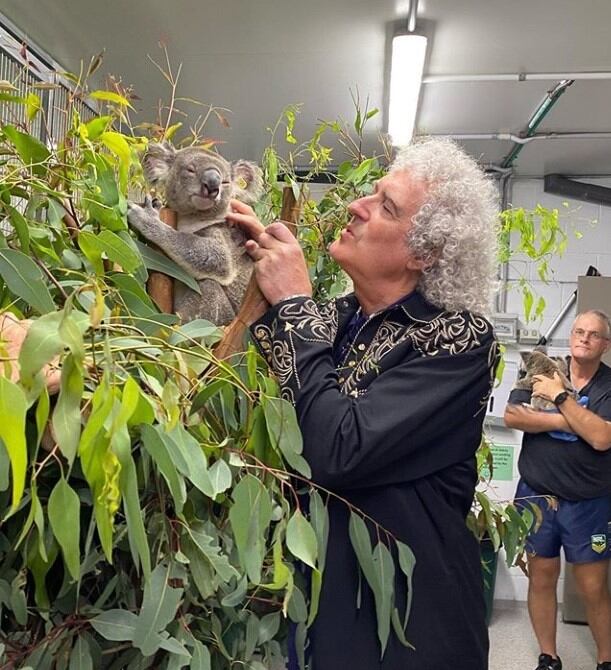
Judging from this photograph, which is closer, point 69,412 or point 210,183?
point 69,412

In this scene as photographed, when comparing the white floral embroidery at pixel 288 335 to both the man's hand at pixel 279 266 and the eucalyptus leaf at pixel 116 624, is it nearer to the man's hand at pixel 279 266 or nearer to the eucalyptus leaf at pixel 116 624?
the man's hand at pixel 279 266

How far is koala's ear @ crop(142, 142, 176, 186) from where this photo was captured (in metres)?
1.17

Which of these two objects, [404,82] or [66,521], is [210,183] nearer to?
[66,521]

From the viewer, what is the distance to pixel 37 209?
0.95 meters

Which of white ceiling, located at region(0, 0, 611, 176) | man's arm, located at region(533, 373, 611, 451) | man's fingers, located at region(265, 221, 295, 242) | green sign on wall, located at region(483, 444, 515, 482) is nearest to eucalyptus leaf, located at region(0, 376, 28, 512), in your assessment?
man's fingers, located at region(265, 221, 295, 242)

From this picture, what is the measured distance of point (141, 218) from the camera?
3.58 feet

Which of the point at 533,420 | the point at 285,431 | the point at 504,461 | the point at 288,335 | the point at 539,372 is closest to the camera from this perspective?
the point at 285,431

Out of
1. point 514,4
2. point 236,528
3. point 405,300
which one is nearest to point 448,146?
point 405,300

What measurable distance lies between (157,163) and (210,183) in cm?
11

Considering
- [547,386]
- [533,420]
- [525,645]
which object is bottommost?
[525,645]

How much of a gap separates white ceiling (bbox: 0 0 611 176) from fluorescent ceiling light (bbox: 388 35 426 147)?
0.21ft

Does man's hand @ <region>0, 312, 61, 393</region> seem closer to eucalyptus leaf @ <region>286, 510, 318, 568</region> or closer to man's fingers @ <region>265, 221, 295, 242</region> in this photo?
eucalyptus leaf @ <region>286, 510, 318, 568</region>

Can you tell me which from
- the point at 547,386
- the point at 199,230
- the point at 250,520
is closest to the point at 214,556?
the point at 250,520

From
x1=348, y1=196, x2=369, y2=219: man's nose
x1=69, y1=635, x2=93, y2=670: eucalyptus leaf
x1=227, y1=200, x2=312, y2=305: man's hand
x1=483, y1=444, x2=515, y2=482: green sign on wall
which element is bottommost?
x1=483, y1=444, x2=515, y2=482: green sign on wall
